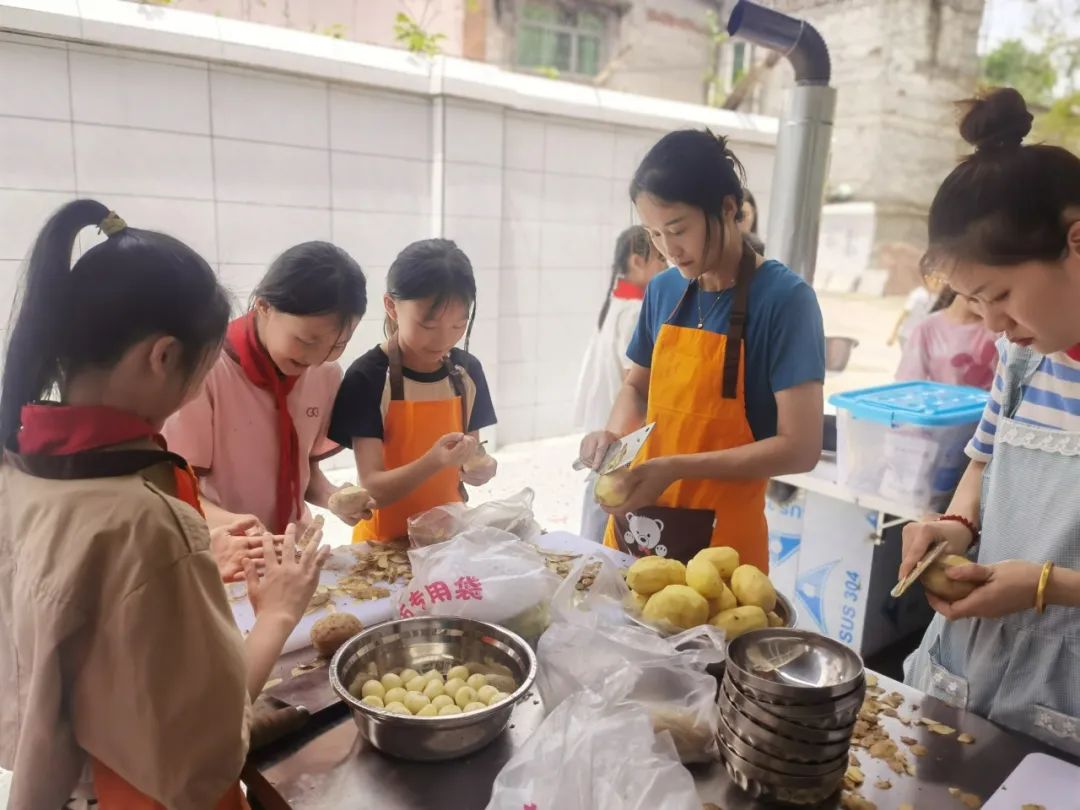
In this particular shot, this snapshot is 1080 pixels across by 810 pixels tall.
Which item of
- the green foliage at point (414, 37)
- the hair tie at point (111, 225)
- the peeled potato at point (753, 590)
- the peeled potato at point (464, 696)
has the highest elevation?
the green foliage at point (414, 37)

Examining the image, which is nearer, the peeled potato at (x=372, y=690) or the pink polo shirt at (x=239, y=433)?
the peeled potato at (x=372, y=690)

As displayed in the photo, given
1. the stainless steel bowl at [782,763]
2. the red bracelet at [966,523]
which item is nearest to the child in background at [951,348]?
the red bracelet at [966,523]

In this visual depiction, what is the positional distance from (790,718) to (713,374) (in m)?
1.02

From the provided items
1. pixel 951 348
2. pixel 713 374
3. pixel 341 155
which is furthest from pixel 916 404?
pixel 341 155

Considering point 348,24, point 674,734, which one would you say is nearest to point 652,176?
point 674,734

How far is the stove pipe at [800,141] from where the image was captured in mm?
2969

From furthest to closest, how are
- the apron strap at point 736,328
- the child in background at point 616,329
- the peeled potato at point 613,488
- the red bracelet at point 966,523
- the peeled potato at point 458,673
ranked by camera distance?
the child in background at point 616,329
the apron strap at point 736,328
the peeled potato at point 613,488
the red bracelet at point 966,523
the peeled potato at point 458,673

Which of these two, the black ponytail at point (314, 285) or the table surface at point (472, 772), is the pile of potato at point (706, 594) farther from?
the black ponytail at point (314, 285)

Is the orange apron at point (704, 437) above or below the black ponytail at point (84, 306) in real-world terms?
below

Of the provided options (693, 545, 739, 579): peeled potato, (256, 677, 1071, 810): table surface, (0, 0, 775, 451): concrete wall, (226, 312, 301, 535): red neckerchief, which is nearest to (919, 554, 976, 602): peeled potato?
(256, 677, 1071, 810): table surface

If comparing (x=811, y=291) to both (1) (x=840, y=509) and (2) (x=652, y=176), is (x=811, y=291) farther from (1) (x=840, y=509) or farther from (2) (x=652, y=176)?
(1) (x=840, y=509)

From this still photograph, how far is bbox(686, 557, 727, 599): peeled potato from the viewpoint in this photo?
129 cm

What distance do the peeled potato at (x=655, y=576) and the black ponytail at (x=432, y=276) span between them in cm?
90

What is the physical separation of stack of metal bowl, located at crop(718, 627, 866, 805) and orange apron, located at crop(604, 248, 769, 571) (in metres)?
0.80
